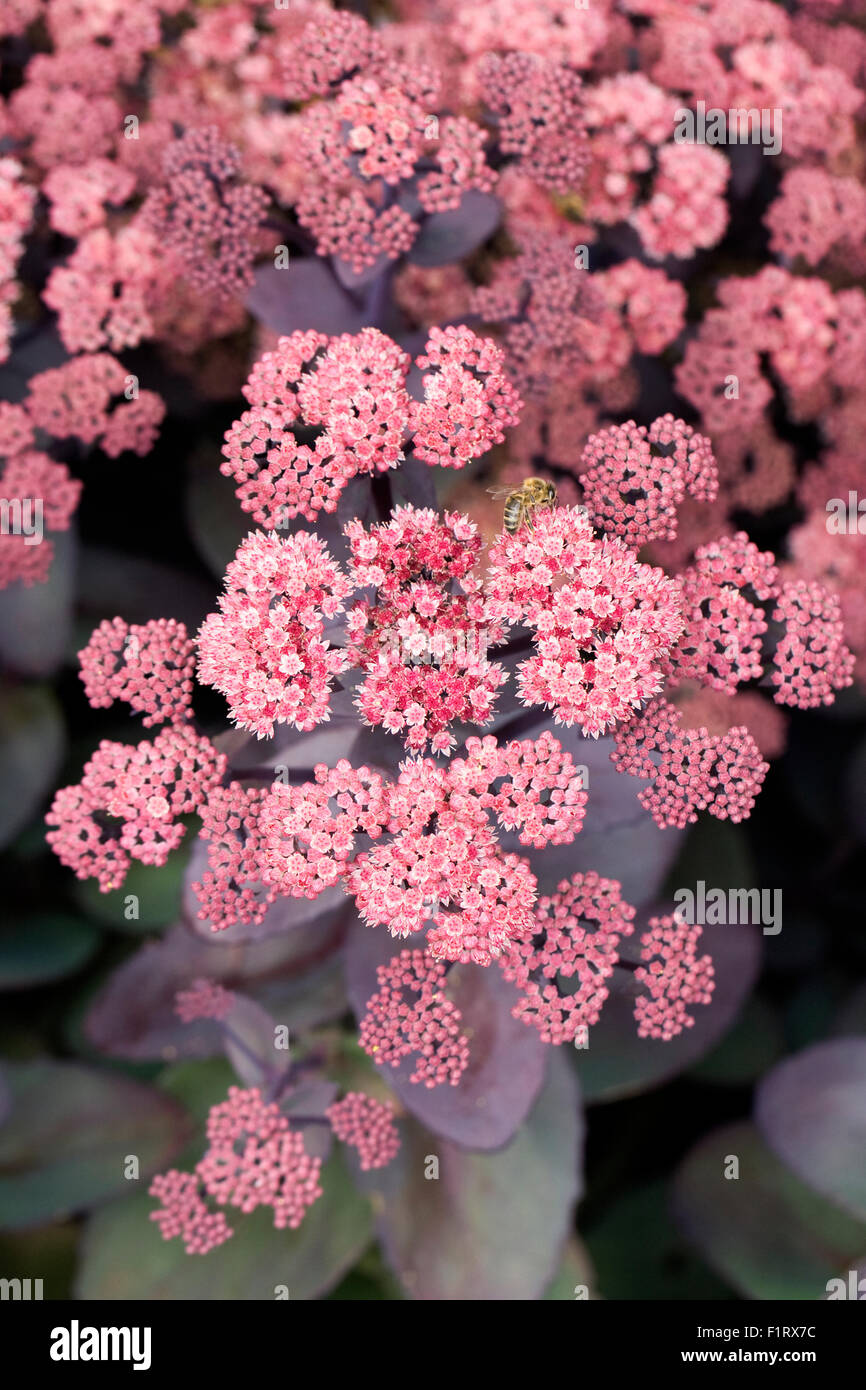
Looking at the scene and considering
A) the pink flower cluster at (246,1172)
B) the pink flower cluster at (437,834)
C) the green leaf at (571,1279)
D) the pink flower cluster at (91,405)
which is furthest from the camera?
the green leaf at (571,1279)

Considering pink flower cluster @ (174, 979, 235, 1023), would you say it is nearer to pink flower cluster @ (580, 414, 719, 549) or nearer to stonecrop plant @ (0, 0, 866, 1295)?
stonecrop plant @ (0, 0, 866, 1295)

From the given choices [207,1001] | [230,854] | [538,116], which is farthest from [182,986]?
[538,116]

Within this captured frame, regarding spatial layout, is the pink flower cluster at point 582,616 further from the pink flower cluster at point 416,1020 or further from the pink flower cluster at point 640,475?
the pink flower cluster at point 416,1020

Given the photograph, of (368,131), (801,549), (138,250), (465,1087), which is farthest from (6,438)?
(801,549)

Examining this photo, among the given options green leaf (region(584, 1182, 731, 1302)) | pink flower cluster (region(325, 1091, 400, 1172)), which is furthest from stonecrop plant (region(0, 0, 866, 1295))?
green leaf (region(584, 1182, 731, 1302))

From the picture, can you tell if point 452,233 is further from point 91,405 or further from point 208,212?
point 91,405

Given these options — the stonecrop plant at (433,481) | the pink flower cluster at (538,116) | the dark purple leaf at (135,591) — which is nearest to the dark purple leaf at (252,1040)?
the stonecrop plant at (433,481)
